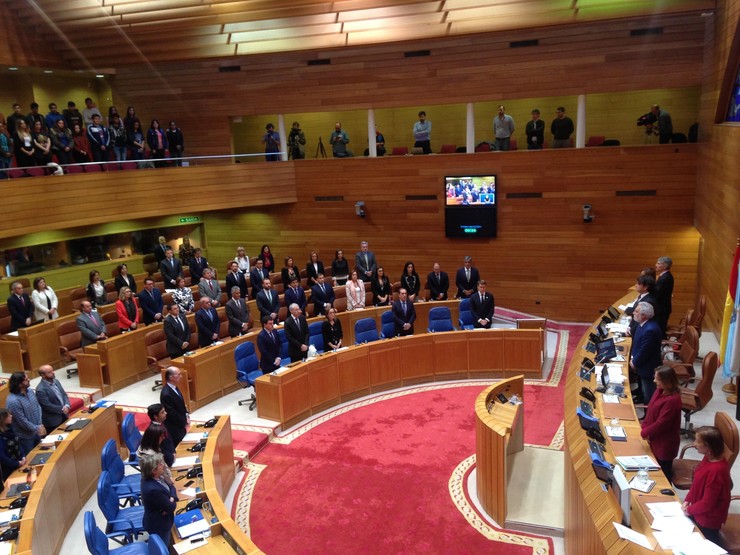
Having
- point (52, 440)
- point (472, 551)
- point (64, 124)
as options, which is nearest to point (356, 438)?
point (472, 551)

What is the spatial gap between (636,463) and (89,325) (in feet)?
28.1

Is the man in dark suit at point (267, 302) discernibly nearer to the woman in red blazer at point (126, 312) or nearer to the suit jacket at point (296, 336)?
the suit jacket at point (296, 336)

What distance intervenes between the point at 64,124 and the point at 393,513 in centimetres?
1004

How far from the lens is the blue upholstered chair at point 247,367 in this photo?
31.2 ft

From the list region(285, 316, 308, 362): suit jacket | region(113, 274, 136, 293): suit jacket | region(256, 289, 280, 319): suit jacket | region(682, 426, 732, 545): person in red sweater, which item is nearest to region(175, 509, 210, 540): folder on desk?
region(682, 426, 732, 545): person in red sweater

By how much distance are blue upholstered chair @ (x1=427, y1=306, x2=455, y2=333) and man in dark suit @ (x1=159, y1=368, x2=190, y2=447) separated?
17.4 feet

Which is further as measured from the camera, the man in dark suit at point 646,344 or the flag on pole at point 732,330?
the flag on pole at point 732,330

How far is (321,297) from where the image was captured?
39.8 feet

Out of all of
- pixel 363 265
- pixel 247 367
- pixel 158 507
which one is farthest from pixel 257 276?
pixel 158 507

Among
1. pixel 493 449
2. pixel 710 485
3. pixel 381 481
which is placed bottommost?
pixel 381 481

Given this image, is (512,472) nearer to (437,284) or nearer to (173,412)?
(173,412)

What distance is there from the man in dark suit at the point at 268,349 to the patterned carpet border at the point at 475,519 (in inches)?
126

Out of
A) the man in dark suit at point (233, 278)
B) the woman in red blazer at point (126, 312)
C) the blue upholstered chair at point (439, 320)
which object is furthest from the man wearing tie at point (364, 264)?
the woman in red blazer at point (126, 312)

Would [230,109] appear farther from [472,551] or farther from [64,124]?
[472,551]
